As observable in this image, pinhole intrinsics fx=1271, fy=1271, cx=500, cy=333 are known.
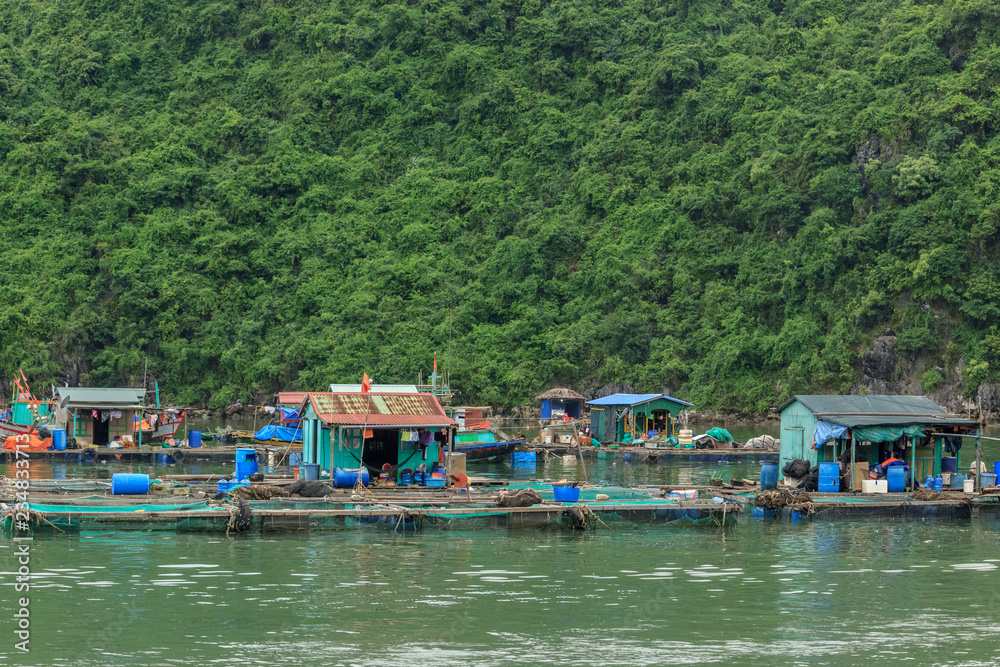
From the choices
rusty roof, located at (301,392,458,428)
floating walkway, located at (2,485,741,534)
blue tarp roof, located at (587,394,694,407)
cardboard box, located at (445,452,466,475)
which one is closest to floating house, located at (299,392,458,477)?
rusty roof, located at (301,392,458,428)

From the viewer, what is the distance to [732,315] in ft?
256

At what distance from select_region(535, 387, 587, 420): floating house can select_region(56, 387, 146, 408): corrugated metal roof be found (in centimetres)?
2202

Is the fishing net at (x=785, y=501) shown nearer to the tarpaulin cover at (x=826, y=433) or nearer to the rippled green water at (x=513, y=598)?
the rippled green water at (x=513, y=598)

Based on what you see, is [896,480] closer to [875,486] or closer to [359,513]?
[875,486]

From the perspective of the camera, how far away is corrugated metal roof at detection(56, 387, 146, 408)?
46.1m

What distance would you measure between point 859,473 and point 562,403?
1266 inches

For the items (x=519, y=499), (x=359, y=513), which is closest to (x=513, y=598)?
(x=359, y=513)

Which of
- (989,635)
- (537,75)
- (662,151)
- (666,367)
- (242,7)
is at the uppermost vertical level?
(242,7)

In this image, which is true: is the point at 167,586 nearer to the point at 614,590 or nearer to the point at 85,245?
the point at 614,590

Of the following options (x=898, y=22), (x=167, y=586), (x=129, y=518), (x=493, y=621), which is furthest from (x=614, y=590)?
(x=898, y=22)

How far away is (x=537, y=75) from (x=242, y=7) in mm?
27540

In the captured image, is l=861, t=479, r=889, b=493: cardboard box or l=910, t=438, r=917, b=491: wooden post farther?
l=910, t=438, r=917, b=491: wooden post

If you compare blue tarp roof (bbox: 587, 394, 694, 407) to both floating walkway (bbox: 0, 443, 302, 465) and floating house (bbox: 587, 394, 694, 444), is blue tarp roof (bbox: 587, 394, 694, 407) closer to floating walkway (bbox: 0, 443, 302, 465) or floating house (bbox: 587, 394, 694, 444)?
floating house (bbox: 587, 394, 694, 444)

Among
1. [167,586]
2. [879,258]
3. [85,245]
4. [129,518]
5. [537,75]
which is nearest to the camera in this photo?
[167,586]
